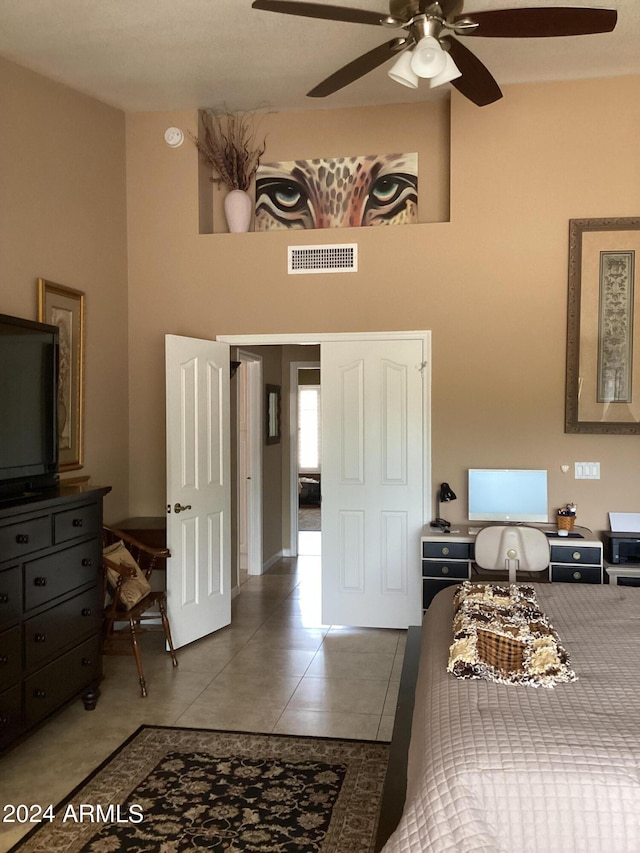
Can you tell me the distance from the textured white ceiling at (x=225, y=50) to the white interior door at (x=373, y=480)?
180cm

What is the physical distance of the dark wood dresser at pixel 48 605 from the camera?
2861mm

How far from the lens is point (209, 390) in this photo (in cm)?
484

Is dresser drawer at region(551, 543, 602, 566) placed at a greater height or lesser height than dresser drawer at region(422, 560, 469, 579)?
greater

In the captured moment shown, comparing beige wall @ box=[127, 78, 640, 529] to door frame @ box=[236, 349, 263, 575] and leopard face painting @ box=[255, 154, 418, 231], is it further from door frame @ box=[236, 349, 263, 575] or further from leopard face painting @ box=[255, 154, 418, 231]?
door frame @ box=[236, 349, 263, 575]

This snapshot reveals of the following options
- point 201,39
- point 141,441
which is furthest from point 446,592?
point 201,39

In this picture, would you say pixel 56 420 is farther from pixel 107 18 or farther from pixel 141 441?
pixel 107 18

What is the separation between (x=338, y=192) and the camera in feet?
17.0

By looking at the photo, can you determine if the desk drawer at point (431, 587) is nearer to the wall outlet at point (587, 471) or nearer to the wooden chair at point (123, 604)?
the wall outlet at point (587, 471)

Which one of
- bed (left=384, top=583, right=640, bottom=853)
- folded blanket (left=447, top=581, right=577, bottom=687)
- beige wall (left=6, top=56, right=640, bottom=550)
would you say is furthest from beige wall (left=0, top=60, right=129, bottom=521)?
bed (left=384, top=583, right=640, bottom=853)

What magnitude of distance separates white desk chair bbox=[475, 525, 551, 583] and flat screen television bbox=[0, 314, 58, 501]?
247 centimetres

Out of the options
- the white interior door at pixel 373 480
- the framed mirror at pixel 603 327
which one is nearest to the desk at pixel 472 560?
the white interior door at pixel 373 480

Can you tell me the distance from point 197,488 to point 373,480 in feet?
4.08

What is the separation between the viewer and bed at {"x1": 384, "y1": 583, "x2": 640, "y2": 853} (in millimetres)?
1630

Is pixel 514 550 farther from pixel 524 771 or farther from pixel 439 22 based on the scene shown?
pixel 439 22
